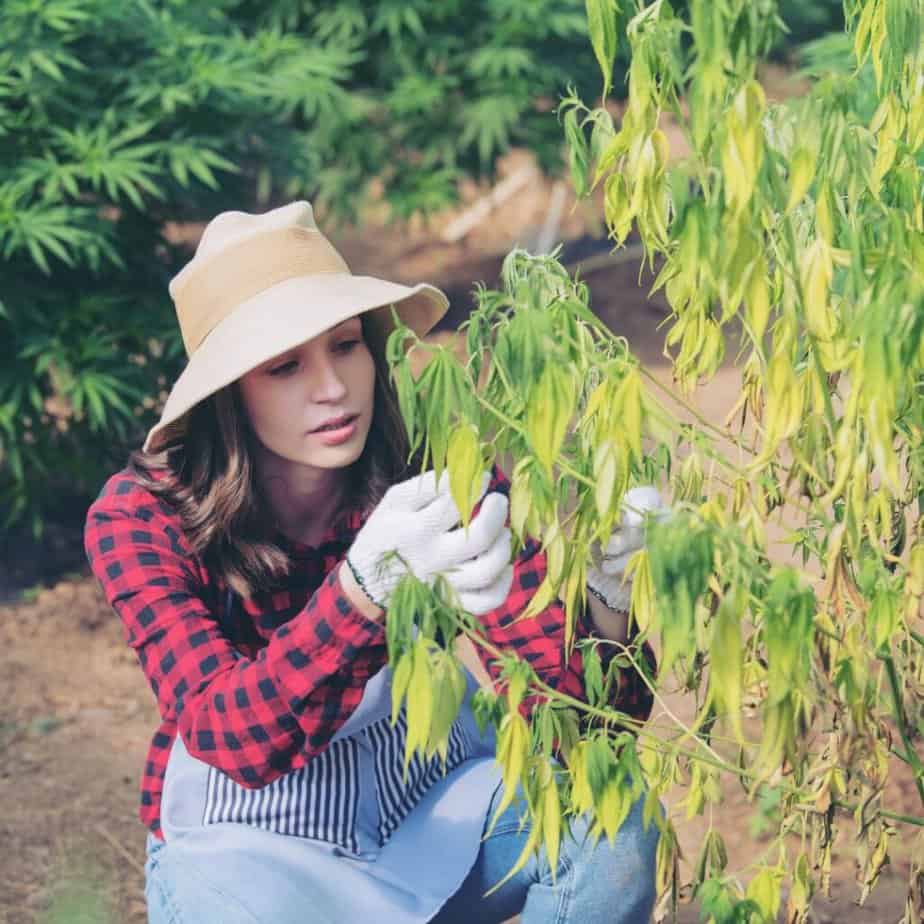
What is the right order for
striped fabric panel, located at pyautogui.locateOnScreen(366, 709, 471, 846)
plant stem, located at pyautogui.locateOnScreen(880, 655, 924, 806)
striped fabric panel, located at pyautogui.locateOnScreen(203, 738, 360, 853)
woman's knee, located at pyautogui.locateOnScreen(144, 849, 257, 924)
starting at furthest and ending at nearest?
striped fabric panel, located at pyautogui.locateOnScreen(366, 709, 471, 846) < striped fabric panel, located at pyautogui.locateOnScreen(203, 738, 360, 853) < woman's knee, located at pyautogui.locateOnScreen(144, 849, 257, 924) < plant stem, located at pyautogui.locateOnScreen(880, 655, 924, 806)

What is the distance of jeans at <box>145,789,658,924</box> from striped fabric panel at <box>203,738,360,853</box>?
3.5 inches

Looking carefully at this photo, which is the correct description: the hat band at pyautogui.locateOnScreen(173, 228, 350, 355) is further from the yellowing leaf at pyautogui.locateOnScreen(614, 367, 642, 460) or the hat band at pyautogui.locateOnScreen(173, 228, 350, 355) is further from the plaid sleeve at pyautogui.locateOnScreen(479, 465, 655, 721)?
the yellowing leaf at pyautogui.locateOnScreen(614, 367, 642, 460)

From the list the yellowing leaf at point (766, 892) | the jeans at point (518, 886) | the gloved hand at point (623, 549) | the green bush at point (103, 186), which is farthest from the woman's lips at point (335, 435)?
the green bush at point (103, 186)

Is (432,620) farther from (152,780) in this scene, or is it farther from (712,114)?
(152,780)

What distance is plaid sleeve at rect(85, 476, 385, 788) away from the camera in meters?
1.84

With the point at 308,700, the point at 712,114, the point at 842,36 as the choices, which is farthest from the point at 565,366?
the point at 842,36

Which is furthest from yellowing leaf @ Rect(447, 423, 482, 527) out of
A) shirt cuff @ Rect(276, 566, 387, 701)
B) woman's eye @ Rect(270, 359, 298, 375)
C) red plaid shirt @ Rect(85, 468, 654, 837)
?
woman's eye @ Rect(270, 359, 298, 375)

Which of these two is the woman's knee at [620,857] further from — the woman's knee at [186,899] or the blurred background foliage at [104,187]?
the blurred background foliage at [104,187]

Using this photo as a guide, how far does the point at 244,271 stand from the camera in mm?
2227

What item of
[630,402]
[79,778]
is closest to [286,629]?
[630,402]

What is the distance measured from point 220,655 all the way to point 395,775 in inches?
16.9

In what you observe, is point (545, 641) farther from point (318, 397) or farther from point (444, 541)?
point (444, 541)

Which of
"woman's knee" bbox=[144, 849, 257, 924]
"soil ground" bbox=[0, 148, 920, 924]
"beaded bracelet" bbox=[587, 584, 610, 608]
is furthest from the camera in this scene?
"soil ground" bbox=[0, 148, 920, 924]

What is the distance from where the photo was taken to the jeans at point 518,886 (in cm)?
210
